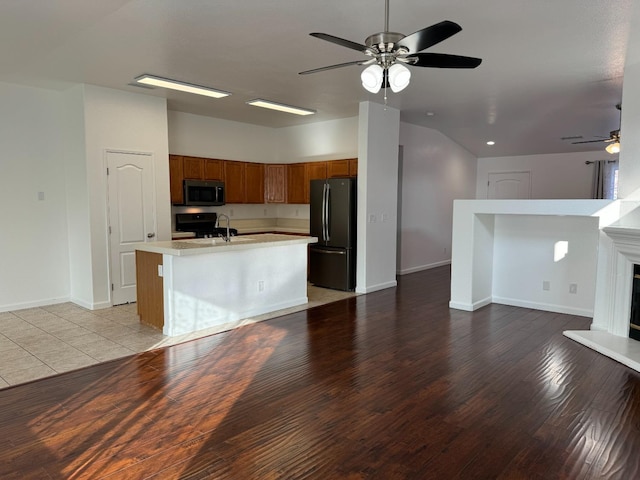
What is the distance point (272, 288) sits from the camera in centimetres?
546

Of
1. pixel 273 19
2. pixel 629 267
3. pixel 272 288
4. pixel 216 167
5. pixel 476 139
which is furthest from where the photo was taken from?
pixel 476 139

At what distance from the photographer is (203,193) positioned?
6.95 metres

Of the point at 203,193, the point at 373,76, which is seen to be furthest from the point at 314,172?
the point at 373,76

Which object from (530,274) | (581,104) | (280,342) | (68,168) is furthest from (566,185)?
(68,168)

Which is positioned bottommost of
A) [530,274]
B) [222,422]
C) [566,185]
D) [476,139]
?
[222,422]

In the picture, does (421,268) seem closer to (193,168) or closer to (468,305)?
(468,305)

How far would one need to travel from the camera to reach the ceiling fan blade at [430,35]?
2.27m

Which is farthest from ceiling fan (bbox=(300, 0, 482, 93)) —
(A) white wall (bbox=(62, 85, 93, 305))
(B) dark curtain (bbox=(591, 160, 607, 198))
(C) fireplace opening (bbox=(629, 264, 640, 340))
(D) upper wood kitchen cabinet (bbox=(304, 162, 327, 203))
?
(B) dark curtain (bbox=(591, 160, 607, 198))

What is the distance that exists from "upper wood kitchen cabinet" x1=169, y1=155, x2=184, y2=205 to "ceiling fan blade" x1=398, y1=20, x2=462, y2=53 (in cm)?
488

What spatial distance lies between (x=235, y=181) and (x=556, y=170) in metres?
7.33

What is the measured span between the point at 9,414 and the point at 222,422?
1.44m

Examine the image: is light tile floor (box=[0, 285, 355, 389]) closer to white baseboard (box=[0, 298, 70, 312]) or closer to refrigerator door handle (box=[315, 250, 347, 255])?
white baseboard (box=[0, 298, 70, 312])

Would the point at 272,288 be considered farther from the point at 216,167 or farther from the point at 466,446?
the point at 466,446

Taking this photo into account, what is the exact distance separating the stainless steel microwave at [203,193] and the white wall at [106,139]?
0.70m
